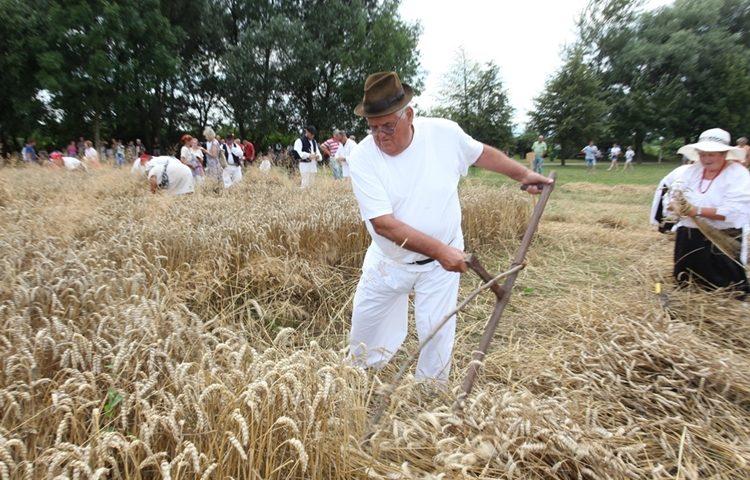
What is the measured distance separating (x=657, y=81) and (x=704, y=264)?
3703 centimetres

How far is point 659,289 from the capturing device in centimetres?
381

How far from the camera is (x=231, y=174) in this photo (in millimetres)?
10375

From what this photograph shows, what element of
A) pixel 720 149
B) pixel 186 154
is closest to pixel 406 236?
pixel 720 149

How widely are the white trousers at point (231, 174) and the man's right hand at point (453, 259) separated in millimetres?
8421

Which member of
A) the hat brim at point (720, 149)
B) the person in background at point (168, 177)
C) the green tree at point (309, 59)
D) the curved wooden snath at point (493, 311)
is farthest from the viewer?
the green tree at point (309, 59)

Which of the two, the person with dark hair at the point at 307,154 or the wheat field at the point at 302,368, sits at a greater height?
the person with dark hair at the point at 307,154

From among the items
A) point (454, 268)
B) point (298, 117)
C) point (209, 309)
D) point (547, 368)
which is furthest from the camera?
point (298, 117)

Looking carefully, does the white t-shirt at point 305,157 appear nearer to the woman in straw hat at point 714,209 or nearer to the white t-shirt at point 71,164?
the white t-shirt at point 71,164

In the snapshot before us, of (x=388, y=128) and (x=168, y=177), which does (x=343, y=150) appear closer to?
(x=168, y=177)

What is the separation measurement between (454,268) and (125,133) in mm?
30826

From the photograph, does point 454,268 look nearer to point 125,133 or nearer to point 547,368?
point 547,368

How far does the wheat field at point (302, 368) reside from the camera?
1.33 metres

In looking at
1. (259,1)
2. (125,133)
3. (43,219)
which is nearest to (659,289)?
(43,219)

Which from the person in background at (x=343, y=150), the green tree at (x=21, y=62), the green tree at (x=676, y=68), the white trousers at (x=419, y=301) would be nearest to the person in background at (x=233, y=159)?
the person in background at (x=343, y=150)
